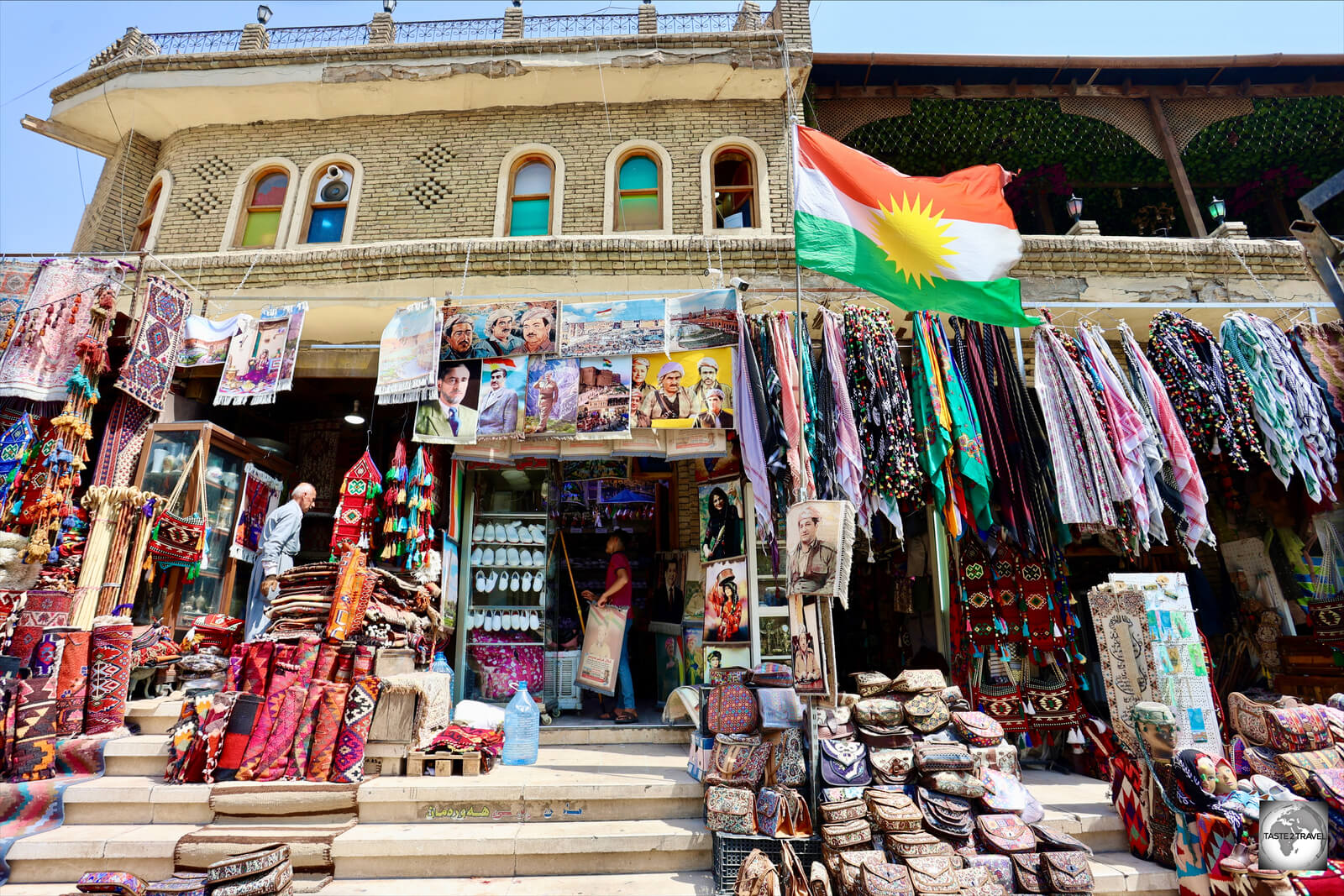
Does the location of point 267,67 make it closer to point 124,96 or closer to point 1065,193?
point 124,96

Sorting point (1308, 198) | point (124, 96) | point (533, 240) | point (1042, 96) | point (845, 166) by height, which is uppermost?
point (1042, 96)

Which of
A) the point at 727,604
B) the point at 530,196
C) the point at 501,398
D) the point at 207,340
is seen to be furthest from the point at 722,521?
the point at 207,340

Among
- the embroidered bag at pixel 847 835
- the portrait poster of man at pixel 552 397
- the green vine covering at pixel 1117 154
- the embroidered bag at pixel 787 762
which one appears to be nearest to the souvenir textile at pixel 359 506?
the portrait poster of man at pixel 552 397

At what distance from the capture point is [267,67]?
9.52 meters

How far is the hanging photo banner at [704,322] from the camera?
6965 millimetres

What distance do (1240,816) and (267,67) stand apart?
524 inches

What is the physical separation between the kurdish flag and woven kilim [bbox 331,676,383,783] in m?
5.07

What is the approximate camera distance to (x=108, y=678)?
→ 5473 mm

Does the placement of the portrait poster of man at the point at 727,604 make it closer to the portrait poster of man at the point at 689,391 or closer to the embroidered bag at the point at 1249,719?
the portrait poster of man at the point at 689,391

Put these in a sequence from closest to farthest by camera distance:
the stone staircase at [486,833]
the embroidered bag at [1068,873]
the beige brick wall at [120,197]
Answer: the embroidered bag at [1068,873] → the stone staircase at [486,833] → the beige brick wall at [120,197]

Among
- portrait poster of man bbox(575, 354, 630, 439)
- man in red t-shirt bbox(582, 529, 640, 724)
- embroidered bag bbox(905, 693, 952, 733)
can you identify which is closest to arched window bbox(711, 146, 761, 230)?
portrait poster of man bbox(575, 354, 630, 439)

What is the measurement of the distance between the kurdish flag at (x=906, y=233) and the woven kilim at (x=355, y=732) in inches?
200

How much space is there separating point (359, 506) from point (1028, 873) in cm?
694

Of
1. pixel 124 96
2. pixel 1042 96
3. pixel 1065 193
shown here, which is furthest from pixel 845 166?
pixel 124 96
